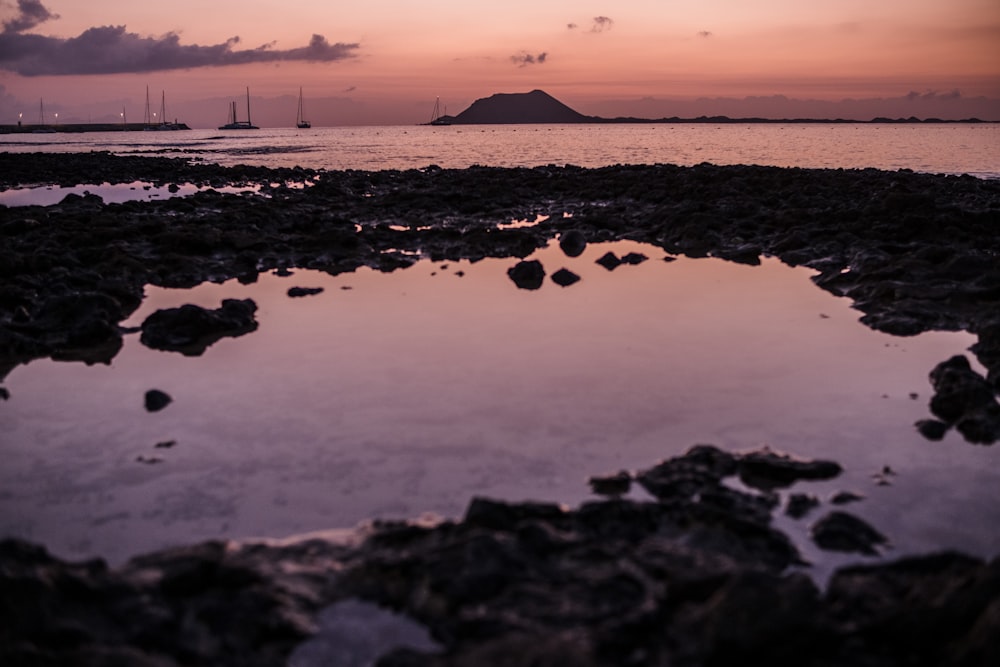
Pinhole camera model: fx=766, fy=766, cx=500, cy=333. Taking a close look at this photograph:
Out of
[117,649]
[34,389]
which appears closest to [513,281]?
[34,389]

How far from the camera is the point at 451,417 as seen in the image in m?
6.04

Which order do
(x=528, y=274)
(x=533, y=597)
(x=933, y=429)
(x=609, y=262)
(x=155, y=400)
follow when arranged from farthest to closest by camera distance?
(x=609, y=262), (x=528, y=274), (x=155, y=400), (x=933, y=429), (x=533, y=597)

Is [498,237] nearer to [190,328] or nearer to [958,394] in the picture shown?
[190,328]

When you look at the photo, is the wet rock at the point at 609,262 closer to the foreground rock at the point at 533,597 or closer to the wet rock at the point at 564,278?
the wet rock at the point at 564,278

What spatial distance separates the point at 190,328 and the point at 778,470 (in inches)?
248

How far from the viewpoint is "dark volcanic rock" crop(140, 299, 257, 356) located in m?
8.11

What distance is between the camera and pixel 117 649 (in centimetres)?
288

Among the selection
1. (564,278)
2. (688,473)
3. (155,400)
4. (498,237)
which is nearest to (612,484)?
(688,473)

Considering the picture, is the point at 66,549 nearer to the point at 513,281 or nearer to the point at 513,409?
the point at 513,409

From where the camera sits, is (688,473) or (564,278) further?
(564,278)

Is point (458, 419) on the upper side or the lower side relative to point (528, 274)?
lower

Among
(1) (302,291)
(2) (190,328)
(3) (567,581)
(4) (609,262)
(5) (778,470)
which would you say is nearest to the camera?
(3) (567,581)

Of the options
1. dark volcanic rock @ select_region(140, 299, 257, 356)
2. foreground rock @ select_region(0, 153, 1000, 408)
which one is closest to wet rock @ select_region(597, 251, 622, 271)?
foreground rock @ select_region(0, 153, 1000, 408)

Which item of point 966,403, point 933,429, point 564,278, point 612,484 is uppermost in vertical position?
point 564,278
